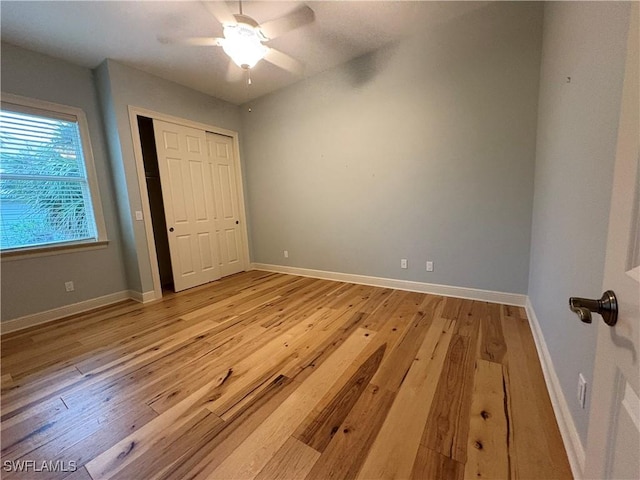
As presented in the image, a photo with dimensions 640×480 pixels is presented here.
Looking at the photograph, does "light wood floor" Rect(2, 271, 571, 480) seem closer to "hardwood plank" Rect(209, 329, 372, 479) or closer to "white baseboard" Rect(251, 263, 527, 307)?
"hardwood plank" Rect(209, 329, 372, 479)

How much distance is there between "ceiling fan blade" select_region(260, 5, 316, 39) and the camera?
162 centimetres

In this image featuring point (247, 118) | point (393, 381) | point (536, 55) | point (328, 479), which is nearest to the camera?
point (328, 479)

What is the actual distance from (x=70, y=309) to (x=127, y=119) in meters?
2.27

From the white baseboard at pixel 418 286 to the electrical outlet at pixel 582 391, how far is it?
1718 mm

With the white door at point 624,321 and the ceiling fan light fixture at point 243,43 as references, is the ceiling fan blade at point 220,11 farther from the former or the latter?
the white door at point 624,321

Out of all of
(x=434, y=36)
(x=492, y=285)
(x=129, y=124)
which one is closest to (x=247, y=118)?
(x=129, y=124)

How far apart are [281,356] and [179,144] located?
3.12 meters

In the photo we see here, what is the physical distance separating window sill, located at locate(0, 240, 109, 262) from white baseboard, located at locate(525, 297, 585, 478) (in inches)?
169

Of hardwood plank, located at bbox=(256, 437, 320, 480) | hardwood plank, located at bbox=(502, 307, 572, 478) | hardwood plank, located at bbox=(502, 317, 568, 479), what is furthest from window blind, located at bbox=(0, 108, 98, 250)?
hardwood plank, located at bbox=(502, 307, 572, 478)

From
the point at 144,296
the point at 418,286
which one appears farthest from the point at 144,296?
the point at 418,286

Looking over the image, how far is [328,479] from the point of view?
1.02 meters

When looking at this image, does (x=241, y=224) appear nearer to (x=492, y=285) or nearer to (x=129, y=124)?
(x=129, y=124)

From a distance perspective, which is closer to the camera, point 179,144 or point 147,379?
point 147,379

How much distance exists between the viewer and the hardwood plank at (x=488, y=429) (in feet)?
3.36
